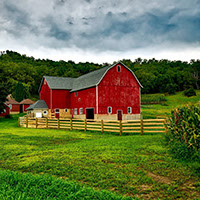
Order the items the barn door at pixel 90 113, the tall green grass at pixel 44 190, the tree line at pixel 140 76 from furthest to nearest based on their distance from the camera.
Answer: the tree line at pixel 140 76, the barn door at pixel 90 113, the tall green grass at pixel 44 190

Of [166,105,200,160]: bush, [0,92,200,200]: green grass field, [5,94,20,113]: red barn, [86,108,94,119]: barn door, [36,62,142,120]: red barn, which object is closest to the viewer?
[0,92,200,200]: green grass field

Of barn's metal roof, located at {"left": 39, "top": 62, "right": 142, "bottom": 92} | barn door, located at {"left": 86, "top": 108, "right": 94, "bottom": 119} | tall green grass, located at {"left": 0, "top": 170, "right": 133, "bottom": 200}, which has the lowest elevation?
tall green grass, located at {"left": 0, "top": 170, "right": 133, "bottom": 200}

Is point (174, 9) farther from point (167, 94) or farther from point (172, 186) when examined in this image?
point (167, 94)

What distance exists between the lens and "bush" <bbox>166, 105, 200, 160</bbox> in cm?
695

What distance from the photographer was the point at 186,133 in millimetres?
7586

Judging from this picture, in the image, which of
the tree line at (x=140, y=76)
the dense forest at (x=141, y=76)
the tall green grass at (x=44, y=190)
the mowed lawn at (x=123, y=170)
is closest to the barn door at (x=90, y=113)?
the mowed lawn at (x=123, y=170)

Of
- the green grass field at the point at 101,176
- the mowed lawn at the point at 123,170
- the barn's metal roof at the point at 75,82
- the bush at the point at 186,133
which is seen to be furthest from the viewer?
the barn's metal roof at the point at 75,82

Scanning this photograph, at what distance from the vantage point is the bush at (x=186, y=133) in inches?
274

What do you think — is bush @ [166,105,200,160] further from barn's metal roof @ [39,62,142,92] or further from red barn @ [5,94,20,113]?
red barn @ [5,94,20,113]

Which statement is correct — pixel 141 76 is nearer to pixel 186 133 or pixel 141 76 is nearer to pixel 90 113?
pixel 90 113

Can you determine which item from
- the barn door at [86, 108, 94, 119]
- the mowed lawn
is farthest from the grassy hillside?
the mowed lawn

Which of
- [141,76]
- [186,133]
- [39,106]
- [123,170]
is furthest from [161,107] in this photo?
[123,170]

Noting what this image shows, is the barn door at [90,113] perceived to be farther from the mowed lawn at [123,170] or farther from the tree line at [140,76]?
the tree line at [140,76]

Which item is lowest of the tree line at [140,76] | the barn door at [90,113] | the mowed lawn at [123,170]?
the mowed lawn at [123,170]
